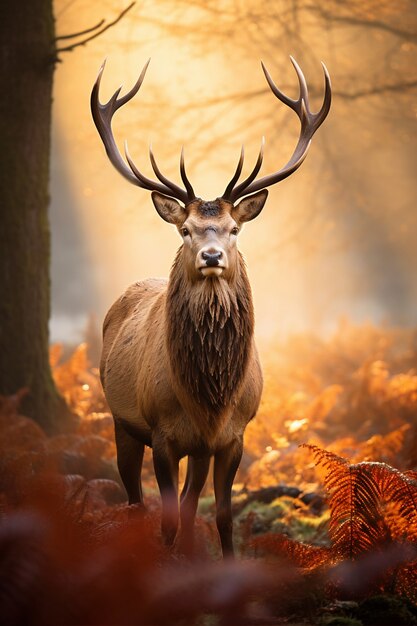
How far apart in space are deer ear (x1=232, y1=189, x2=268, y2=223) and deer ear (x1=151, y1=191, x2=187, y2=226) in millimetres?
333

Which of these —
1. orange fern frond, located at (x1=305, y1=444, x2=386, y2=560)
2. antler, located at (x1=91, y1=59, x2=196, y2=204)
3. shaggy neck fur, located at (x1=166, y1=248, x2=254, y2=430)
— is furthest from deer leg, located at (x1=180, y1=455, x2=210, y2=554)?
antler, located at (x1=91, y1=59, x2=196, y2=204)

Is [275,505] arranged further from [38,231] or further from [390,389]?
[390,389]

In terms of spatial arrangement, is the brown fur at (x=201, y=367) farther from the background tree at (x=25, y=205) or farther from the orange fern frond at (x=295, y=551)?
the background tree at (x=25, y=205)

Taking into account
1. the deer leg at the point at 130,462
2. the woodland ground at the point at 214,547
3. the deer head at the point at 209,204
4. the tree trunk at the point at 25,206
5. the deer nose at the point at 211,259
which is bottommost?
the woodland ground at the point at 214,547

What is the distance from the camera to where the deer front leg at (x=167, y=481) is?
4.73 meters

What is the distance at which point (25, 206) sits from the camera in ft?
25.1

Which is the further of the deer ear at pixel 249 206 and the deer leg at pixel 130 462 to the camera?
the deer leg at pixel 130 462

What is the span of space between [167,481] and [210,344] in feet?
2.94

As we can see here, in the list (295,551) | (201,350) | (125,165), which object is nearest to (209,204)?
(125,165)

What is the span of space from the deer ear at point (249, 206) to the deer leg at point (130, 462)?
185 centimetres

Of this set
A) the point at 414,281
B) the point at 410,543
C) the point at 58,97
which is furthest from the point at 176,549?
the point at 414,281

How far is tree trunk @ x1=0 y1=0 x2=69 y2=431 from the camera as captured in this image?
24.6ft

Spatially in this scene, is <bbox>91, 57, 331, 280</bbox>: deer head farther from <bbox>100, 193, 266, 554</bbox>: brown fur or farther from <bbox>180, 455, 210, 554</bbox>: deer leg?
<bbox>180, 455, 210, 554</bbox>: deer leg

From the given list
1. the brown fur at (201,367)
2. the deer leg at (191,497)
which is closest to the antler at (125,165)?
the brown fur at (201,367)
